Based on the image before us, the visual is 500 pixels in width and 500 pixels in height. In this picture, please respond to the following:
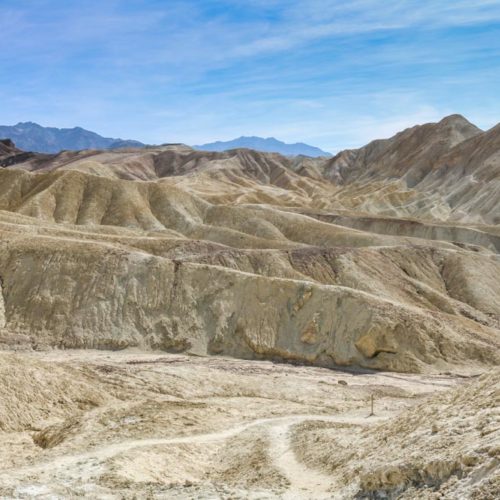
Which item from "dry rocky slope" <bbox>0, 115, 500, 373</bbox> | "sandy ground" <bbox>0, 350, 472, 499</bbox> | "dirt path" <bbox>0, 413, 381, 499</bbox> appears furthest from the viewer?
"dry rocky slope" <bbox>0, 115, 500, 373</bbox>

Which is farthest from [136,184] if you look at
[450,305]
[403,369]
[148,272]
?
[403,369]

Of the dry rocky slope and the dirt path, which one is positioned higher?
the dry rocky slope

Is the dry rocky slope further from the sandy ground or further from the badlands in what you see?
the sandy ground

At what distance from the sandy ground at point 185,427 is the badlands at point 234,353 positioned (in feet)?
0.31

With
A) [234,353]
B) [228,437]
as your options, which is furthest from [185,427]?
[234,353]

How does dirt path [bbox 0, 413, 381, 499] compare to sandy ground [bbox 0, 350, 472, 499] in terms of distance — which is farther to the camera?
sandy ground [bbox 0, 350, 472, 499]

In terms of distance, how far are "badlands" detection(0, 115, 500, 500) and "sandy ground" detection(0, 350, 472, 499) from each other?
0.10 metres

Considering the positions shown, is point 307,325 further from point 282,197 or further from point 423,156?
point 423,156

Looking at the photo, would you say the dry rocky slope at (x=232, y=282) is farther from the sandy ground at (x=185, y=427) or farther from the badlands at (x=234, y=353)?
the sandy ground at (x=185, y=427)

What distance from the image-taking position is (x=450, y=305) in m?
49.8

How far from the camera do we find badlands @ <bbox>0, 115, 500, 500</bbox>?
1372 cm

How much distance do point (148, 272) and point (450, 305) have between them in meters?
23.6

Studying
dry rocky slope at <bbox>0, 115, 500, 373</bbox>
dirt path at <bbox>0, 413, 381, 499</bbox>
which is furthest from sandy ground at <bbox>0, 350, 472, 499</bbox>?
dry rocky slope at <bbox>0, 115, 500, 373</bbox>

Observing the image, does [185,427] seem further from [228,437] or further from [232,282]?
[232,282]
